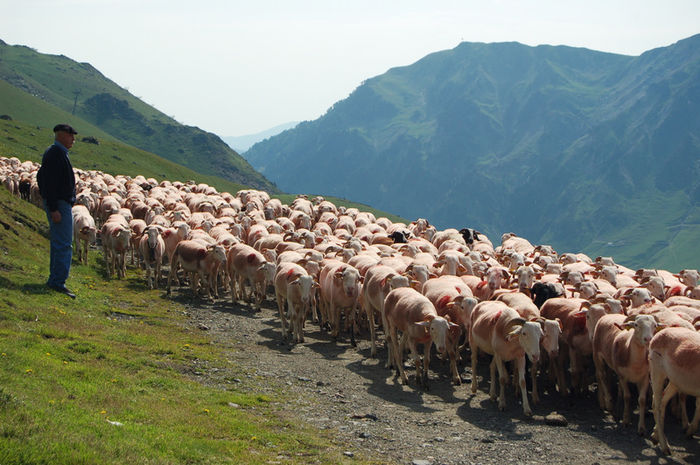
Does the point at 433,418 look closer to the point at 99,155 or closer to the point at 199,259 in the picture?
the point at 199,259

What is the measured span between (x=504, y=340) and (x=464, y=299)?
8.48 feet

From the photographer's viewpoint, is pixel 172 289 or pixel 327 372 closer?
pixel 327 372

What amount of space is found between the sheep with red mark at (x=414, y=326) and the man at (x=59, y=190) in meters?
8.13

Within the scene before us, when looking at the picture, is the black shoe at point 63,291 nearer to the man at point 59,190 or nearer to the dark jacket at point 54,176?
the man at point 59,190

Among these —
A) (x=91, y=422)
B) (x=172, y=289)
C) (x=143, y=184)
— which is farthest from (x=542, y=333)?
(x=143, y=184)

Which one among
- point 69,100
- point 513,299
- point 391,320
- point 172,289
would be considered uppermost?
point 69,100

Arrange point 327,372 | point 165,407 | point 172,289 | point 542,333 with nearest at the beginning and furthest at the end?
point 165,407
point 542,333
point 327,372
point 172,289

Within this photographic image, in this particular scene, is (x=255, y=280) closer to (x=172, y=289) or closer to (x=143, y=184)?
(x=172, y=289)

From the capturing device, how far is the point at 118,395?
10.7 meters

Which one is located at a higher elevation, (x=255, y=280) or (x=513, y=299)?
(x=513, y=299)

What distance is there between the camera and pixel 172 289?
25.7 metres

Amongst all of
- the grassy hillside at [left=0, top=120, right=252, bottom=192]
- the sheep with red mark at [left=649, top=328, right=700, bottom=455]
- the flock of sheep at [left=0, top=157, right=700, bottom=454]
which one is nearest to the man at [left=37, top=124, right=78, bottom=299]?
the flock of sheep at [left=0, top=157, right=700, bottom=454]

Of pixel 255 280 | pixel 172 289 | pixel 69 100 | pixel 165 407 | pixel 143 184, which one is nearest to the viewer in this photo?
pixel 165 407

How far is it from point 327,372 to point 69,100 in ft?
670
